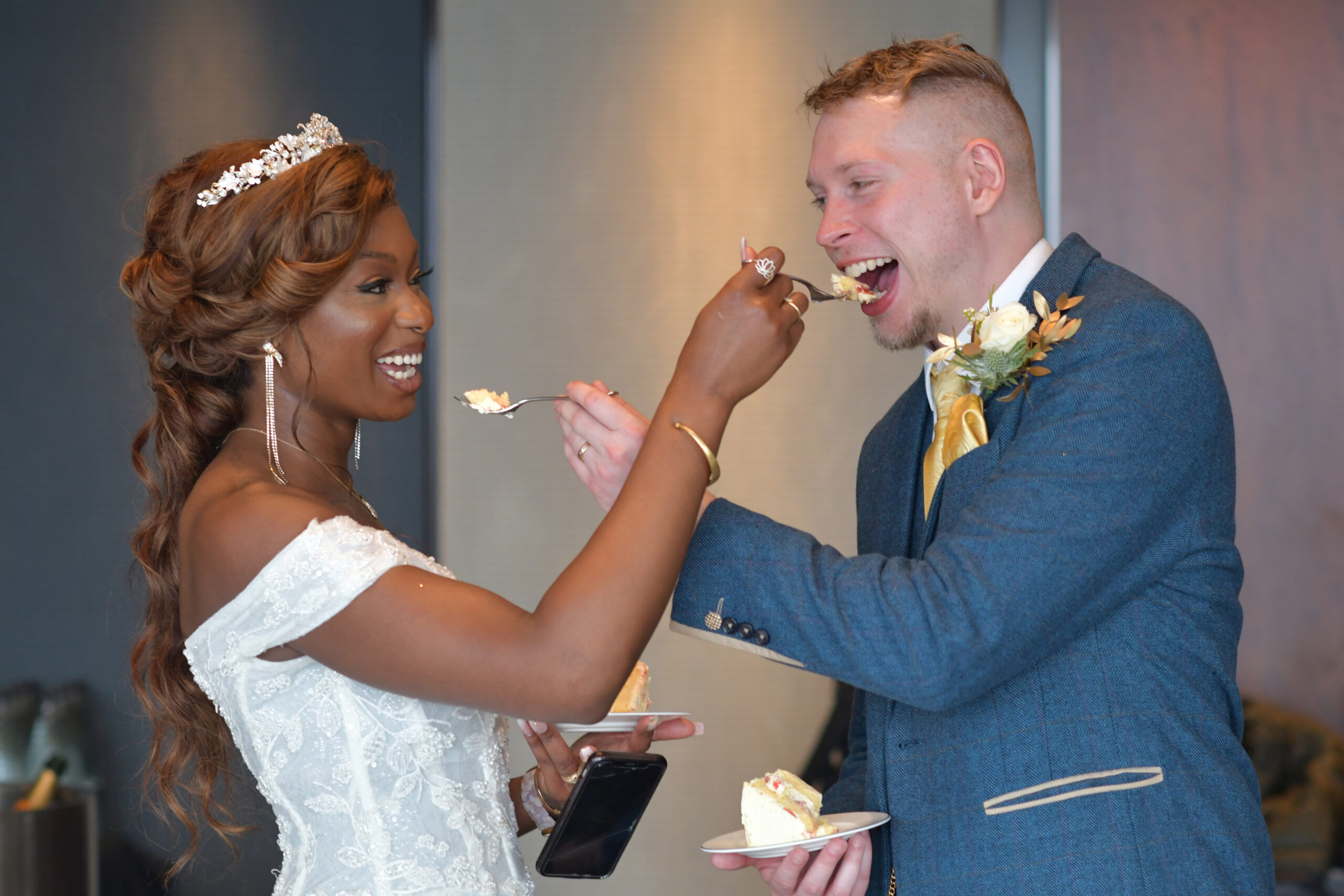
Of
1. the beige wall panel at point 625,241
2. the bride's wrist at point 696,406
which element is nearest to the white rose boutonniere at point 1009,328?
the bride's wrist at point 696,406

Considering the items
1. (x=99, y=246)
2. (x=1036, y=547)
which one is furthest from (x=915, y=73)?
(x=99, y=246)

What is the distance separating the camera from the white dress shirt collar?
6.49ft

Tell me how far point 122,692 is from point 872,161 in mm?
2826

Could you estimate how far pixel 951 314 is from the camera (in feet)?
6.68

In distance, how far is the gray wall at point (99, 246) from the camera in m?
3.66

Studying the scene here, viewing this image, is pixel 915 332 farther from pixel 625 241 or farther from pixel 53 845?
pixel 53 845

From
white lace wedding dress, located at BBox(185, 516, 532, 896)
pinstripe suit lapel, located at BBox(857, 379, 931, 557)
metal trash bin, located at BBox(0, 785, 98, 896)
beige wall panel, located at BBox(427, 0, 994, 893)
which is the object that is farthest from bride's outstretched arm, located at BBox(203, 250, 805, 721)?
metal trash bin, located at BBox(0, 785, 98, 896)

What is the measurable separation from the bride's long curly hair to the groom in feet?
1.71

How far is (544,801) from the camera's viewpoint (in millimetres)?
2188

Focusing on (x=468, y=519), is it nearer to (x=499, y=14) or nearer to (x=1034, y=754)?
(x=499, y=14)

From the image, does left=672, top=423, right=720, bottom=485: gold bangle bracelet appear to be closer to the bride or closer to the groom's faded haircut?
the bride

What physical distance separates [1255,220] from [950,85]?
210 centimetres

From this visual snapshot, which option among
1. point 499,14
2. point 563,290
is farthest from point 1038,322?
point 499,14

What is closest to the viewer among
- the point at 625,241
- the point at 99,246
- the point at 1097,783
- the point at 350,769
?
the point at 1097,783
